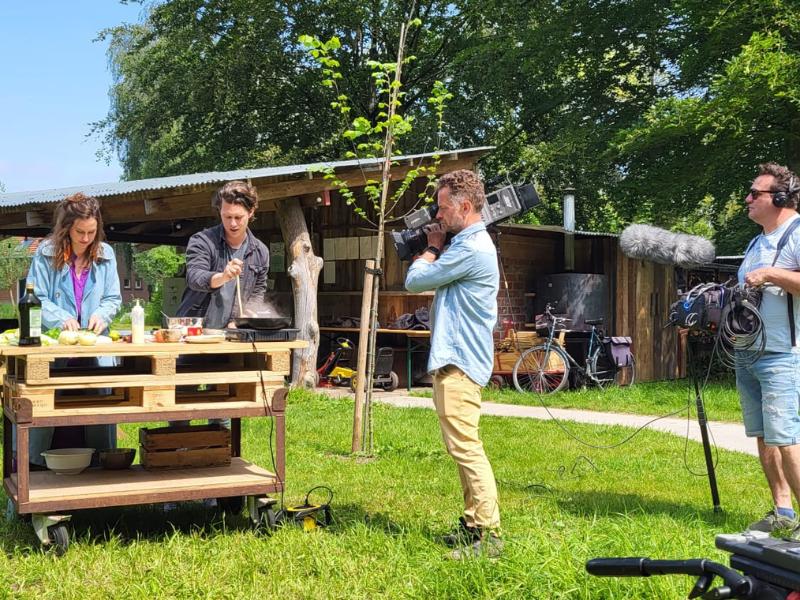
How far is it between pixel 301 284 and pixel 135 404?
26.0 feet

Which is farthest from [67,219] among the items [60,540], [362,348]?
[362,348]

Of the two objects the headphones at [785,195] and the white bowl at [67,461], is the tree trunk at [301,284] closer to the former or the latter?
the white bowl at [67,461]

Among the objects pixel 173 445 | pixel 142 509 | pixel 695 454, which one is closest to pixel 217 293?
pixel 173 445

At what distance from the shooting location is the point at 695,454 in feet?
25.7

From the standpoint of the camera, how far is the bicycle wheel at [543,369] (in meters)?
12.9

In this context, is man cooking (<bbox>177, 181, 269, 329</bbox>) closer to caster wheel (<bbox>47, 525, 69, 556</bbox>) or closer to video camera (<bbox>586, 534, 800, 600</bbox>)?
caster wheel (<bbox>47, 525, 69, 556</bbox>)

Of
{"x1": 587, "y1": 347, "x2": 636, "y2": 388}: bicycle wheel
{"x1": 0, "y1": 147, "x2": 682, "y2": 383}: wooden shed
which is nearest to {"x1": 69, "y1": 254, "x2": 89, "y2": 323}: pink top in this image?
{"x1": 0, "y1": 147, "x2": 682, "y2": 383}: wooden shed

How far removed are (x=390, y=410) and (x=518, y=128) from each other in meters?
15.6

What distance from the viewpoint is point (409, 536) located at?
4750mm

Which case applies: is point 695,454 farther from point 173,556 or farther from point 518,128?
point 518,128

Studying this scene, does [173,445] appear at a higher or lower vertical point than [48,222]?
lower

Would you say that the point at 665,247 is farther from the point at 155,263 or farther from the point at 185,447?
the point at 155,263

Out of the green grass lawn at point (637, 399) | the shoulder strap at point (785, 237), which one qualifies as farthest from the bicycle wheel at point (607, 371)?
the shoulder strap at point (785, 237)

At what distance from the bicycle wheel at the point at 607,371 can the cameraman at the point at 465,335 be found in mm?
8990
